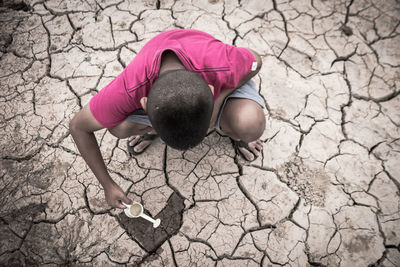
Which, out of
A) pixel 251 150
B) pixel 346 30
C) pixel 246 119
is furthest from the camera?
pixel 346 30

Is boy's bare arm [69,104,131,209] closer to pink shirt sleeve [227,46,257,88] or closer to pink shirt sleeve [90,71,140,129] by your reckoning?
pink shirt sleeve [90,71,140,129]

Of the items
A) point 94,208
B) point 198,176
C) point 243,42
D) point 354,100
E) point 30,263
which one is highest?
point 243,42

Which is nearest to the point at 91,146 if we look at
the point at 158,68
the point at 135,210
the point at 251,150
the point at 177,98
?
the point at 135,210

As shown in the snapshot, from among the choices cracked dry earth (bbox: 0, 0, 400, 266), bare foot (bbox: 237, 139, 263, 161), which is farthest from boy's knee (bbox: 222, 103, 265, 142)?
cracked dry earth (bbox: 0, 0, 400, 266)

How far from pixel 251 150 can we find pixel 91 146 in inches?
44.1

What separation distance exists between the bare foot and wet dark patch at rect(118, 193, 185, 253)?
59 centimetres

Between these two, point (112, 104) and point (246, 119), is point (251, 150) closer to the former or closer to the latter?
point (246, 119)

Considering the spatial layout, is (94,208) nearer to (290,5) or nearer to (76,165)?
(76,165)

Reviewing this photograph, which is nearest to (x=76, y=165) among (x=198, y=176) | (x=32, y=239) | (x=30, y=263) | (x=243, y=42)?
(x=32, y=239)

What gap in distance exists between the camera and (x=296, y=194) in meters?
1.84

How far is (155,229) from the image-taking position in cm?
176

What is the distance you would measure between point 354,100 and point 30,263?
2.69 meters

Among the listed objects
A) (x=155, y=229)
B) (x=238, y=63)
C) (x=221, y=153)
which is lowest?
(x=155, y=229)

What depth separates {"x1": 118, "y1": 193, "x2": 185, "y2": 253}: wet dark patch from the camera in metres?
1.73
